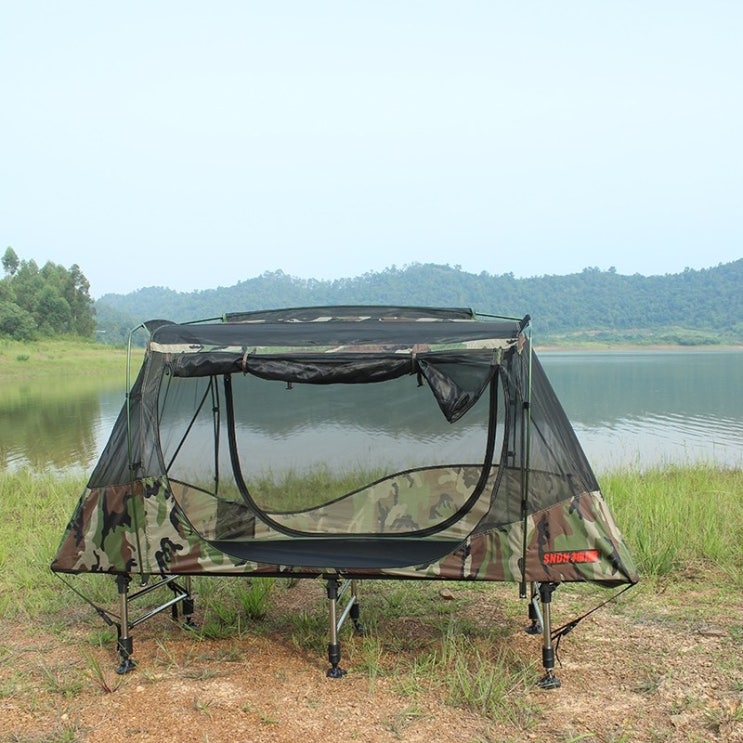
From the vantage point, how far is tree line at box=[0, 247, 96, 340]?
138 ft

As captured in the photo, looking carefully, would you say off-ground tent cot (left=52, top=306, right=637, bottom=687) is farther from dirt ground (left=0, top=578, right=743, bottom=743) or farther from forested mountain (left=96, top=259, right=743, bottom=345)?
forested mountain (left=96, top=259, right=743, bottom=345)

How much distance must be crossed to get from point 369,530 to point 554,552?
4.36 feet

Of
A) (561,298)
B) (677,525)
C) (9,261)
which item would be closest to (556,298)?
(561,298)

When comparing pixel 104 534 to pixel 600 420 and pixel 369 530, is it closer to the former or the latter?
pixel 369 530

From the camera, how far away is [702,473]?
8.59m

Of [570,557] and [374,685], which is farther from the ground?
[570,557]

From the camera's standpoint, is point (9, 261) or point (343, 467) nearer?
point (343, 467)

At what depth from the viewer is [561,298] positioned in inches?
3499

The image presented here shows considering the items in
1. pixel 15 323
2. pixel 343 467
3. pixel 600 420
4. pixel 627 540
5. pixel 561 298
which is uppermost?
pixel 561 298

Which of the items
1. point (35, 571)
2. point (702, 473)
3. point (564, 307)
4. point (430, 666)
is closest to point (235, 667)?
point (430, 666)

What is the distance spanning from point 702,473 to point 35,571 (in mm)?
6828

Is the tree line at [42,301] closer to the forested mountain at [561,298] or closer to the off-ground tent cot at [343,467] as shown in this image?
the forested mountain at [561,298]

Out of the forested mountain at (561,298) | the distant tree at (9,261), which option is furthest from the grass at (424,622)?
the forested mountain at (561,298)

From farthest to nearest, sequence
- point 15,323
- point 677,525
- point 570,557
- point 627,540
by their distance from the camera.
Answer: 1. point 15,323
2. point 677,525
3. point 627,540
4. point 570,557
